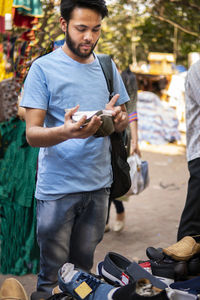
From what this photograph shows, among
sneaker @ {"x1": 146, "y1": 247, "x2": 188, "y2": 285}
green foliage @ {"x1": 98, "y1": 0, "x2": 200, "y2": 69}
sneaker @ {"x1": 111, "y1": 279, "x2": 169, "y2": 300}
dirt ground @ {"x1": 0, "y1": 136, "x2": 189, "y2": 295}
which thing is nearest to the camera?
sneaker @ {"x1": 111, "y1": 279, "x2": 169, "y2": 300}

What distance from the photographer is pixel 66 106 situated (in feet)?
6.12

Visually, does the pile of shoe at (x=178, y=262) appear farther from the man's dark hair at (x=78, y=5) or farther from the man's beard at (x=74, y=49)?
the man's dark hair at (x=78, y=5)

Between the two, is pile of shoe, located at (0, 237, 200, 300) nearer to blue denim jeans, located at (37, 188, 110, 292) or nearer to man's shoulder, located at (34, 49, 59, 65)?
blue denim jeans, located at (37, 188, 110, 292)

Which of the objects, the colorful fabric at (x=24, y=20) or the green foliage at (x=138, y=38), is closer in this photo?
the colorful fabric at (x=24, y=20)

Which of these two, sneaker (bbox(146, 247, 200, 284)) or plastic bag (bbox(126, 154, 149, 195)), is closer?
sneaker (bbox(146, 247, 200, 284))

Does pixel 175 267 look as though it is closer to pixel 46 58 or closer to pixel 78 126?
pixel 78 126

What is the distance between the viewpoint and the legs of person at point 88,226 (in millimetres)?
2014

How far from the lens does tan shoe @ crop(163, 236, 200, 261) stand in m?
1.76

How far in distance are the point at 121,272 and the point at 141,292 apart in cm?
34

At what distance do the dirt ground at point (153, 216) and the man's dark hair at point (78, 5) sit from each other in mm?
2161

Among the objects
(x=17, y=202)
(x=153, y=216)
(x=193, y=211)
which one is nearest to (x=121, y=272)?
(x=193, y=211)

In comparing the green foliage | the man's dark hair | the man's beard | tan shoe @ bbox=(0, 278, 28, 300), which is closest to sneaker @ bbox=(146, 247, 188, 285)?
tan shoe @ bbox=(0, 278, 28, 300)

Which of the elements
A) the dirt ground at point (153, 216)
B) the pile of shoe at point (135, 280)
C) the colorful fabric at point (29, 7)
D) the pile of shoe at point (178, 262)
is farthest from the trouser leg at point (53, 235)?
the colorful fabric at point (29, 7)

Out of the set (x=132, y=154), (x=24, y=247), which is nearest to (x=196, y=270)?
(x=24, y=247)
